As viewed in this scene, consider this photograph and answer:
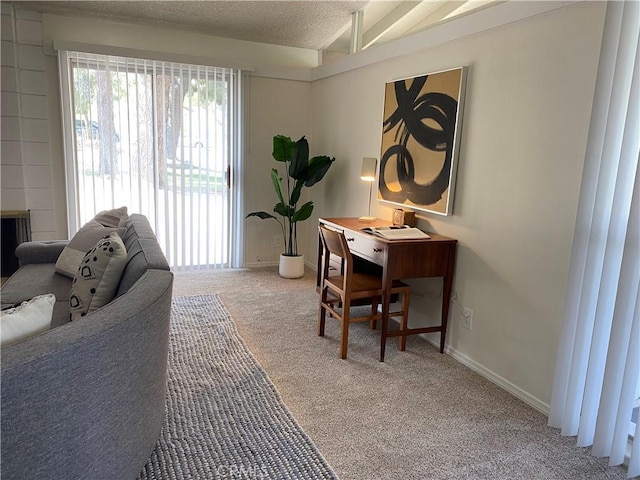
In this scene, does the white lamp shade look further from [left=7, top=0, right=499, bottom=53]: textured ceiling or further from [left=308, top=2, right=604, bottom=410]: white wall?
[left=7, top=0, right=499, bottom=53]: textured ceiling

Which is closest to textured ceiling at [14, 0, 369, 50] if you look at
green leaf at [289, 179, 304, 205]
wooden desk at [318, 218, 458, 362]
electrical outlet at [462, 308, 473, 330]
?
green leaf at [289, 179, 304, 205]

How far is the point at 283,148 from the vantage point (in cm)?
438

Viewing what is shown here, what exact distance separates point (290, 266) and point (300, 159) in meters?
1.09

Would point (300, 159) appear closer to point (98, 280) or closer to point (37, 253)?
point (37, 253)

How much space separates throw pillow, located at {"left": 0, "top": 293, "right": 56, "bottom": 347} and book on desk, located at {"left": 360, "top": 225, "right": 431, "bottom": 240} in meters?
1.92

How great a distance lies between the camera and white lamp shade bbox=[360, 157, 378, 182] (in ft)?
11.9

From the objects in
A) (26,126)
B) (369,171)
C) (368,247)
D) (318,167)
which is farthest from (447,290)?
(26,126)

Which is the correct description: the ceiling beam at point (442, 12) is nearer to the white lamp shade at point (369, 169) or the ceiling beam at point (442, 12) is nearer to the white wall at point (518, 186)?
the white wall at point (518, 186)

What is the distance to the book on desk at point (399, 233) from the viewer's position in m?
2.82

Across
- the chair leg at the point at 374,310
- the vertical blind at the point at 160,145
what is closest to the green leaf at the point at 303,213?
the vertical blind at the point at 160,145

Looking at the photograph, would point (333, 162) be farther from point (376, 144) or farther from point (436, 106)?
point (436, 106)

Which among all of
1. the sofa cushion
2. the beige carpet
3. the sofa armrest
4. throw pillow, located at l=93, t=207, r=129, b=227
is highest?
throw pillow, located at l=93, t=207, r=129, b=227

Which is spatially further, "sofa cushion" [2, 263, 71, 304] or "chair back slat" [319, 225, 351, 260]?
"chair back slat" [319, 225, 351, 260]

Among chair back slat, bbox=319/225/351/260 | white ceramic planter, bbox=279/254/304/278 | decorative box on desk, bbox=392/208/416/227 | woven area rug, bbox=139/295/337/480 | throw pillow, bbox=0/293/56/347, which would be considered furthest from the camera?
white ceramic planter, bbox=279/254/304/278
